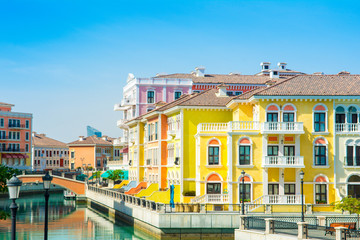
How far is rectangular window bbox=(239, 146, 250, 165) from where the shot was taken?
44.5m

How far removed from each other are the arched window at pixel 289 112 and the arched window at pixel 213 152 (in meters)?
5.70

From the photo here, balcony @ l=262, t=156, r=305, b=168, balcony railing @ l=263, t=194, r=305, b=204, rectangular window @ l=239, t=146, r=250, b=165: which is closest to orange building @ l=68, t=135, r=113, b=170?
rectangular window @ l=239, t=146, r=250, b=165

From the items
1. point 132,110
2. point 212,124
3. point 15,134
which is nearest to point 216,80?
point 132,110

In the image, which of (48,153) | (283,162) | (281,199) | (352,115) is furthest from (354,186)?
(48,153)

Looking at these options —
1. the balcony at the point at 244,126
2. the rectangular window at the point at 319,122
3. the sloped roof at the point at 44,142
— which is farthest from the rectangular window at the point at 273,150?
the sloped roof at the point at 44,142

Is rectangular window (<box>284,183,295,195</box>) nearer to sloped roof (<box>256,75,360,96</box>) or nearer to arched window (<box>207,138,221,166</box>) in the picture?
arched window (<box>207,138,221,166</box>)

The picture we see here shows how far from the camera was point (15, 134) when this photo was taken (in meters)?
107

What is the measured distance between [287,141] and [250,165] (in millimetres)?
3444

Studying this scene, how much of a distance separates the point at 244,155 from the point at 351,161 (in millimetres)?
8420

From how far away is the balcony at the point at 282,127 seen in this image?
44.0 meters

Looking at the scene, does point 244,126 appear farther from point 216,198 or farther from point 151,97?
point 151,97

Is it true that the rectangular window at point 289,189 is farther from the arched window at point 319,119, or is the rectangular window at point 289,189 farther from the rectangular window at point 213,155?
the rectangular window at point 213,155

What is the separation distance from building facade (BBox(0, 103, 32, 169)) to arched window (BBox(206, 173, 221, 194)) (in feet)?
216

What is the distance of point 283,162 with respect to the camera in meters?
43.7
